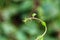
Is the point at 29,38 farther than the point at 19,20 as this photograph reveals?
No

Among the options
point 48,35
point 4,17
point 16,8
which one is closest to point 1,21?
point 4,17

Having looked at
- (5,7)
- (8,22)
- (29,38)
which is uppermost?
(5,7)

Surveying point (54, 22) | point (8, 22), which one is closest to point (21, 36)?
point (8, 22)

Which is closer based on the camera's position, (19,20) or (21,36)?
(21,36)

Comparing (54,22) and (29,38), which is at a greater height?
(54,22)

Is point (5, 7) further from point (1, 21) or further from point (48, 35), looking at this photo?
point (48, 35)

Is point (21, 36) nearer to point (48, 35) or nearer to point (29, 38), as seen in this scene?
point (29, 38)
